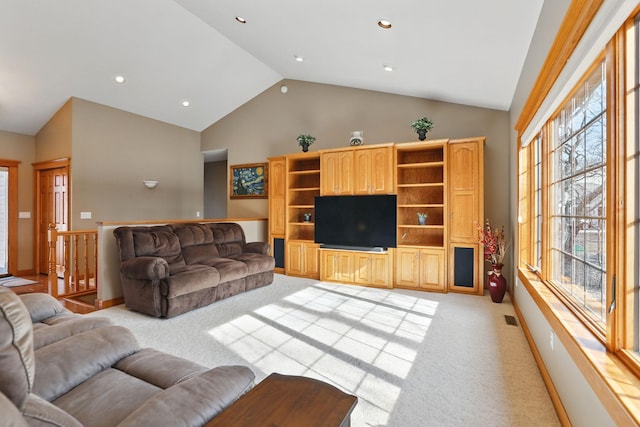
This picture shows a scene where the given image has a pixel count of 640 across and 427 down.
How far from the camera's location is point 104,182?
5.64 meters

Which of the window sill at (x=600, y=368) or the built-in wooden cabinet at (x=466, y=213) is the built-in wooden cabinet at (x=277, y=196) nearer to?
the built-in wooden cabinet at (x=466, y=213)

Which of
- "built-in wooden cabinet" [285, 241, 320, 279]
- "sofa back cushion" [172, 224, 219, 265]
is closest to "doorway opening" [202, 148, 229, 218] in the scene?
"built-in wooden cabinet" [285, 241, 320, 279]

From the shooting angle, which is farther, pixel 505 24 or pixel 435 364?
pixel 505 24

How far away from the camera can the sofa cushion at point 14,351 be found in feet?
2.39

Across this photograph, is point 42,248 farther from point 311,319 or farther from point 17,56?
point 311,319

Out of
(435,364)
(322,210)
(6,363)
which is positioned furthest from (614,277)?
(322,210)

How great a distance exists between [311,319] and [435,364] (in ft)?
4.64

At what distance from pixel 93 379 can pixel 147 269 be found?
87.8 inches

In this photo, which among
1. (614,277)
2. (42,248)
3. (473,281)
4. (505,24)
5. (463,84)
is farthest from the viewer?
(42,248)

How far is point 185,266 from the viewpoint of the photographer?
4078 mm

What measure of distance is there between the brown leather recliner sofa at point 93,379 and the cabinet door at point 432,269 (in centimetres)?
383

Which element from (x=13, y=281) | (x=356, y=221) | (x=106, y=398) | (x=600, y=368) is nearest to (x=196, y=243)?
(x=356, y=221)

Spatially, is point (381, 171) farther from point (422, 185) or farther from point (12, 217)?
point (12, 217)

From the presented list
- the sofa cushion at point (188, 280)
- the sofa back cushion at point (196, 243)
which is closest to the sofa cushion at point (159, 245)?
the sofa back cushion at point (196, 243)
